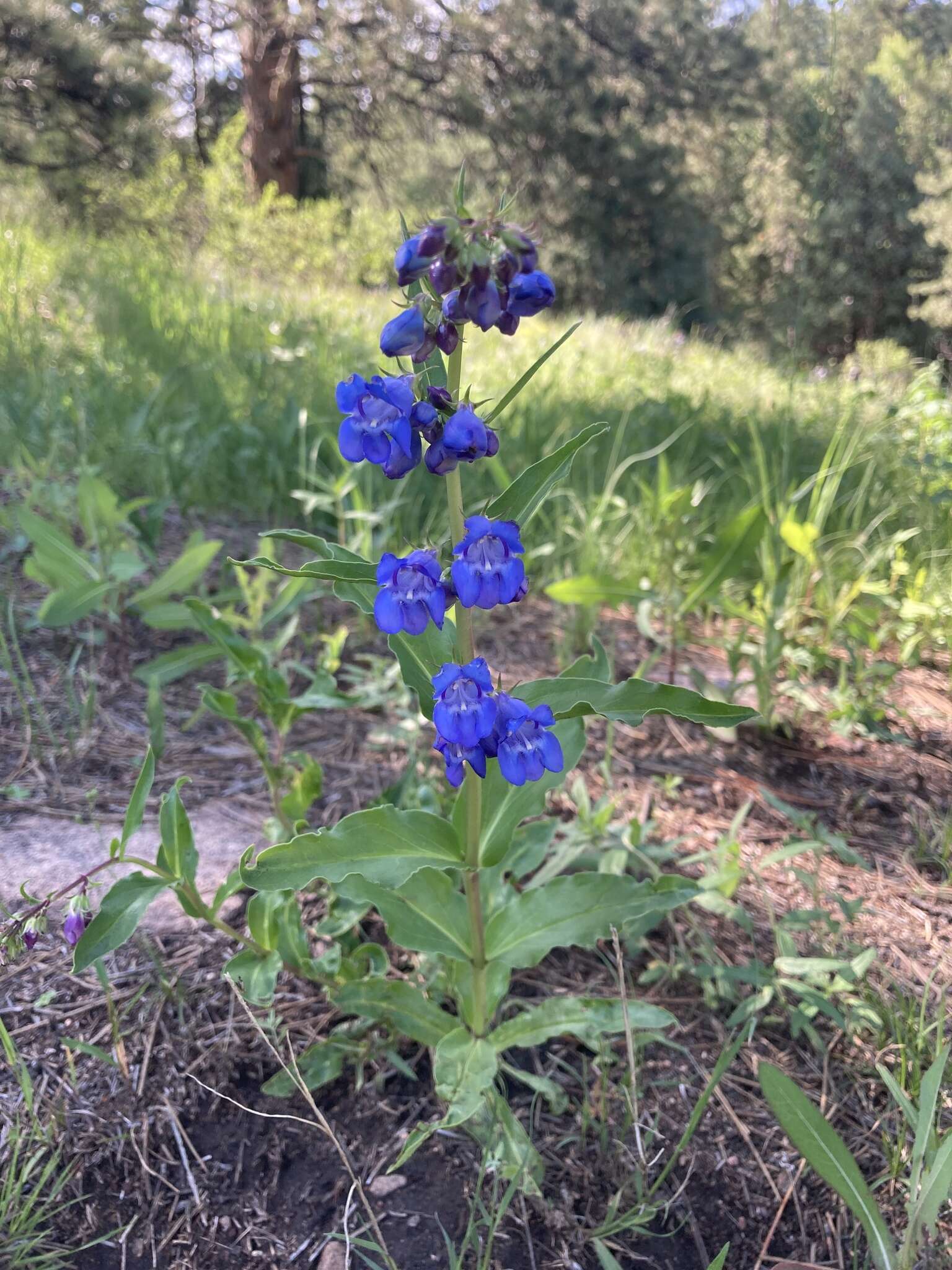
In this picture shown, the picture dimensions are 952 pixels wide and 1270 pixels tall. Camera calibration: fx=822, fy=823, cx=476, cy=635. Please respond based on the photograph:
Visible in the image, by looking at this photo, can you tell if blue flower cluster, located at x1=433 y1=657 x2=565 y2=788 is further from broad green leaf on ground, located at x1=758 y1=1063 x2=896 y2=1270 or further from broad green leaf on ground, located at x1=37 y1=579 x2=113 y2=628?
broad green leaf on ground, located at x1=37 y1=579 x2=113 y2=628

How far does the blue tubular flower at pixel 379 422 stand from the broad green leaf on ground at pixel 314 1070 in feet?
3.37

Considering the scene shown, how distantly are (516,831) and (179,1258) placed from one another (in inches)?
34.6

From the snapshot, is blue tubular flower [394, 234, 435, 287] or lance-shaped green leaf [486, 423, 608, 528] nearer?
blue tubular flower [394, 234, 435, 287]

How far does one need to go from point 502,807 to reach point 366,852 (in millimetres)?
269

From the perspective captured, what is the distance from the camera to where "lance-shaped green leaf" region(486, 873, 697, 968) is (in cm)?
141

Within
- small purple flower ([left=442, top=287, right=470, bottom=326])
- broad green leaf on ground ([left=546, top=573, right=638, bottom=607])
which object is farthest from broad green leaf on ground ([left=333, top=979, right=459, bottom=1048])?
broad green leaf on ground ([left=546, top=573, right=638, bottom=607])

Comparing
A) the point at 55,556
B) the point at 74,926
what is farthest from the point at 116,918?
the point at 55,556

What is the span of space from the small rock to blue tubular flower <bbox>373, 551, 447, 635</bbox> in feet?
2.99

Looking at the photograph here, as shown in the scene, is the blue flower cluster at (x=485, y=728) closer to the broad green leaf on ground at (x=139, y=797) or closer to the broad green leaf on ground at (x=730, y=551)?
the broad green leaf on ground at (x=139, y=797)

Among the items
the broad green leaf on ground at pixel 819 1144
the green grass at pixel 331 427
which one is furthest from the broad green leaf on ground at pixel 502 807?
the green grass at pixel 331 427

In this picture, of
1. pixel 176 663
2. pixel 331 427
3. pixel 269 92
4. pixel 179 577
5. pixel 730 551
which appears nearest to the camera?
pixel 176 663

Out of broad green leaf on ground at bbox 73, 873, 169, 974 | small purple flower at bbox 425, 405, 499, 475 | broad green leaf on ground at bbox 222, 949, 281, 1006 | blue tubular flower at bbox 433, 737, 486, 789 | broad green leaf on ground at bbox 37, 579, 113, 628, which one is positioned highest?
small purple flower at bbox 425, 405, 499, 475

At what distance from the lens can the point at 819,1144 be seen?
1.23m

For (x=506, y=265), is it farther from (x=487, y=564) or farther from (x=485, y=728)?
(x=485, y=728)
